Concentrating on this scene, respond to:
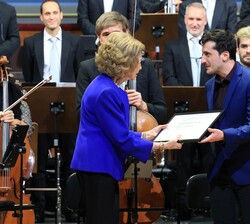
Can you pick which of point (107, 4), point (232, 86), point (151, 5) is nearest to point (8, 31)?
point (107, 4)

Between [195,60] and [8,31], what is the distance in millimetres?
1979

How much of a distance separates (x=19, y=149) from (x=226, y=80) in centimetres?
160

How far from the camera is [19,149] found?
549 cm

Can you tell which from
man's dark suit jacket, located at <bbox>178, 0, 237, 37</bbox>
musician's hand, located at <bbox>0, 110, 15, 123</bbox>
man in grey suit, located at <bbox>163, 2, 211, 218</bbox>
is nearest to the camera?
musician's hand, located at <bbox>0, 110, 15, 123</bbox>

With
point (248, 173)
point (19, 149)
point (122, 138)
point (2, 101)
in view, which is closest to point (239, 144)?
point (248, 173)

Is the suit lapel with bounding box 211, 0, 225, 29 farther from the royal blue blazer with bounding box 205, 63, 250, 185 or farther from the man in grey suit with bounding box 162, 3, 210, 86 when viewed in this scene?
the royal blue blazer with bounding box 205, 63, 250, 185

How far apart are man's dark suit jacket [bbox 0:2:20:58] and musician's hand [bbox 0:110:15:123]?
209cm

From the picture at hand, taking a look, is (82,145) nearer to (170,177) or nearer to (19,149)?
(19,149)

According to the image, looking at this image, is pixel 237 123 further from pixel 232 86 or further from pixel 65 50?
pixel 65 50

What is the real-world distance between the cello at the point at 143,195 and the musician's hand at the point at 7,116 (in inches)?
38.1

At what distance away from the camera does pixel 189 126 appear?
15.2ft

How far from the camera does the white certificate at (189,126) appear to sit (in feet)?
14.8

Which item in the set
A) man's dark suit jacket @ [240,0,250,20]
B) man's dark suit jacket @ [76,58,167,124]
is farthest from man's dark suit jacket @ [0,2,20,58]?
man's dark suit jacket @ [240,0,250,20]

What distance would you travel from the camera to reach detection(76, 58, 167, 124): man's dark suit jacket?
578 centimetres
